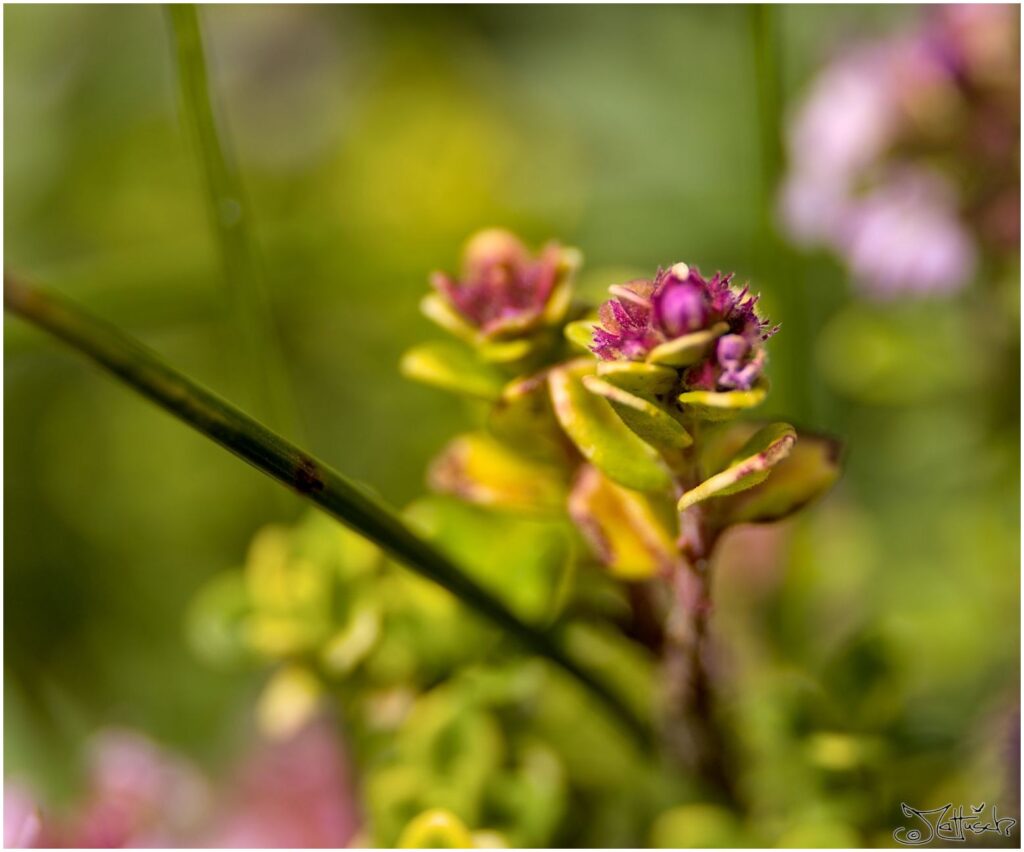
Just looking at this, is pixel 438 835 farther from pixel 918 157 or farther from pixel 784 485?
pixel 918 157

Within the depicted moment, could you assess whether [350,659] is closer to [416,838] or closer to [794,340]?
[416,838]

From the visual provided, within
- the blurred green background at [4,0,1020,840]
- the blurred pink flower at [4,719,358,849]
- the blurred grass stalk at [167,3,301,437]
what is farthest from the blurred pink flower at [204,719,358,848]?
the blurred grass stalk at [167,3,301,437]

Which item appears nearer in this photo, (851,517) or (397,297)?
→ (851,517)

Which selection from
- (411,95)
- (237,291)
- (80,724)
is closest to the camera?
(237,291)

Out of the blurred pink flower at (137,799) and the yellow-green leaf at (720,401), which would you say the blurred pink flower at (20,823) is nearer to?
the blurred pink flower at (137,799)

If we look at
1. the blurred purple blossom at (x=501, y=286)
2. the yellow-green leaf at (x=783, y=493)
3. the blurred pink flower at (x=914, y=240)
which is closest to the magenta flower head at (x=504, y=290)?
the blurred purple blossom at (x=501, y=286)

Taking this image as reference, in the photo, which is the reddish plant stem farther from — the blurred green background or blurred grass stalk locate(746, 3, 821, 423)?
blurred grass stalk locate(746, 3, 821, 423)

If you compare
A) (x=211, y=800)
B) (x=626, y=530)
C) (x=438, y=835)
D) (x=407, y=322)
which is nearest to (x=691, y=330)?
(x=626, y=530)

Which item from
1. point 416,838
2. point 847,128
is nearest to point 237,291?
point 416,838
